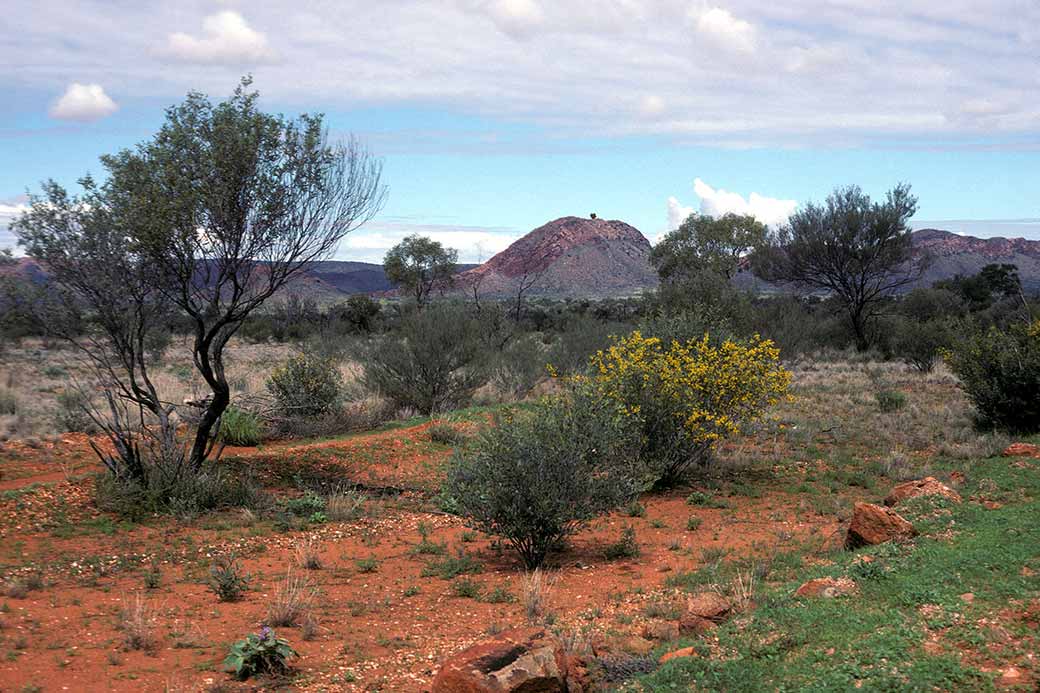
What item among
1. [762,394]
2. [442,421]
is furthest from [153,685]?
[442,421]

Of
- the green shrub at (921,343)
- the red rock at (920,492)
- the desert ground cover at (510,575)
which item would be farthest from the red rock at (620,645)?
the green shrub at (921,343)

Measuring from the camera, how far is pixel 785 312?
3462 cm

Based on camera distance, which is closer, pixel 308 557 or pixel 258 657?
pixel 258 657

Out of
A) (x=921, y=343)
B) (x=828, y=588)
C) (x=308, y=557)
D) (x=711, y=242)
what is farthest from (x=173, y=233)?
(x=711, y=242)

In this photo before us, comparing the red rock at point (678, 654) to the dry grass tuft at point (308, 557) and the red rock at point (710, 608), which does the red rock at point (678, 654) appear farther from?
the dry grass tuft at point (308, 557)

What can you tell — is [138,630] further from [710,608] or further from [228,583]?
[710,608]

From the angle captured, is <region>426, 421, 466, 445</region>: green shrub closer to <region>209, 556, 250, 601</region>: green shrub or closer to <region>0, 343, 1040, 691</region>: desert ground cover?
<region>0, 343, 1040, 691</region>: desert ground cover

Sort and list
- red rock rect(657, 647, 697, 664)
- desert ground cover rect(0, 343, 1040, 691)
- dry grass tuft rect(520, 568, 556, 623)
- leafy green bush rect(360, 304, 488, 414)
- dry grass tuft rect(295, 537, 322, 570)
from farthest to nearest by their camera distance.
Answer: leafy green bush rect(360, 304, 488, 414), dry grass tuft rect(295, 537, 322, 570), dry grass tuft rect(520, 568, 556, 623), red rock rect(657, 647, 697, 664), desert ground cover rect(0, 343, 1040, 691)

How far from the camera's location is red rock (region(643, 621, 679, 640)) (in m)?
6.49

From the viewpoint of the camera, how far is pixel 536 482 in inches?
348

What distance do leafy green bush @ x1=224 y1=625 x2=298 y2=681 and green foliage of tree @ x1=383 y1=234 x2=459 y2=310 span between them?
52.7m

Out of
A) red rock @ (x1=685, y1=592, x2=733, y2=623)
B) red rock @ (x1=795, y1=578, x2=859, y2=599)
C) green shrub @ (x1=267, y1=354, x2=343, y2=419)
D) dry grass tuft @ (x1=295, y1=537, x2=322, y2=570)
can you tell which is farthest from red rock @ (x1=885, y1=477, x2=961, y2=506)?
green shrub @ (x1=267, y1=354, x2=343, y2=419)

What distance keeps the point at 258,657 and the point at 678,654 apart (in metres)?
3.07

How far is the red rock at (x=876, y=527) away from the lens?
8.34m
